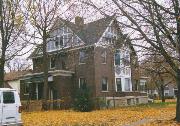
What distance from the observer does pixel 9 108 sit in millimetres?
18422

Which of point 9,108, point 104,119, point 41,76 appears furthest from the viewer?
point 41,76

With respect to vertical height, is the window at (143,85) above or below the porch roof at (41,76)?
below

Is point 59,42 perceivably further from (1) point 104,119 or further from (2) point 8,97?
(2) point 8,97

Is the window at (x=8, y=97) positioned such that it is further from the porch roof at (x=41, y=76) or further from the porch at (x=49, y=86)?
the porch roof at (x=41, y=76)

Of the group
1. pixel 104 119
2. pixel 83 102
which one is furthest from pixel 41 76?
pixel 104 119

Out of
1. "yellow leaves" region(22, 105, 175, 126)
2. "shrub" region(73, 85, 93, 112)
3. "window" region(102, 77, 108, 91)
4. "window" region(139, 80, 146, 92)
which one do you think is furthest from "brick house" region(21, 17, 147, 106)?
"yellow leaves" region(22, 105, 175, 126)

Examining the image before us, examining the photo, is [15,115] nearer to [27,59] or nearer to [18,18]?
[18,18]

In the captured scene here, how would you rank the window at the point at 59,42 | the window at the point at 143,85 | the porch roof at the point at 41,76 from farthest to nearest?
the window at the point at 143,85
the window at the point at 59,42
the porch roof at the point at 41,76

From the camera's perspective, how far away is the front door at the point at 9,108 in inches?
717

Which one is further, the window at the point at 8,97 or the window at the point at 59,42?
the window at the point at 59,42

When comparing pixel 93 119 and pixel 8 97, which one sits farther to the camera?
pixel 93 119

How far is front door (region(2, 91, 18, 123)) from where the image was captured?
1822cm

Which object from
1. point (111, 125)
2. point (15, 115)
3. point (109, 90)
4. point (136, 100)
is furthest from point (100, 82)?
point (15, 115)

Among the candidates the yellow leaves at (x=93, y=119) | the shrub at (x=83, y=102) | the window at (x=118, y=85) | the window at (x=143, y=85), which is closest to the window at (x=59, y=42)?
the window at (x=118, y=85)
